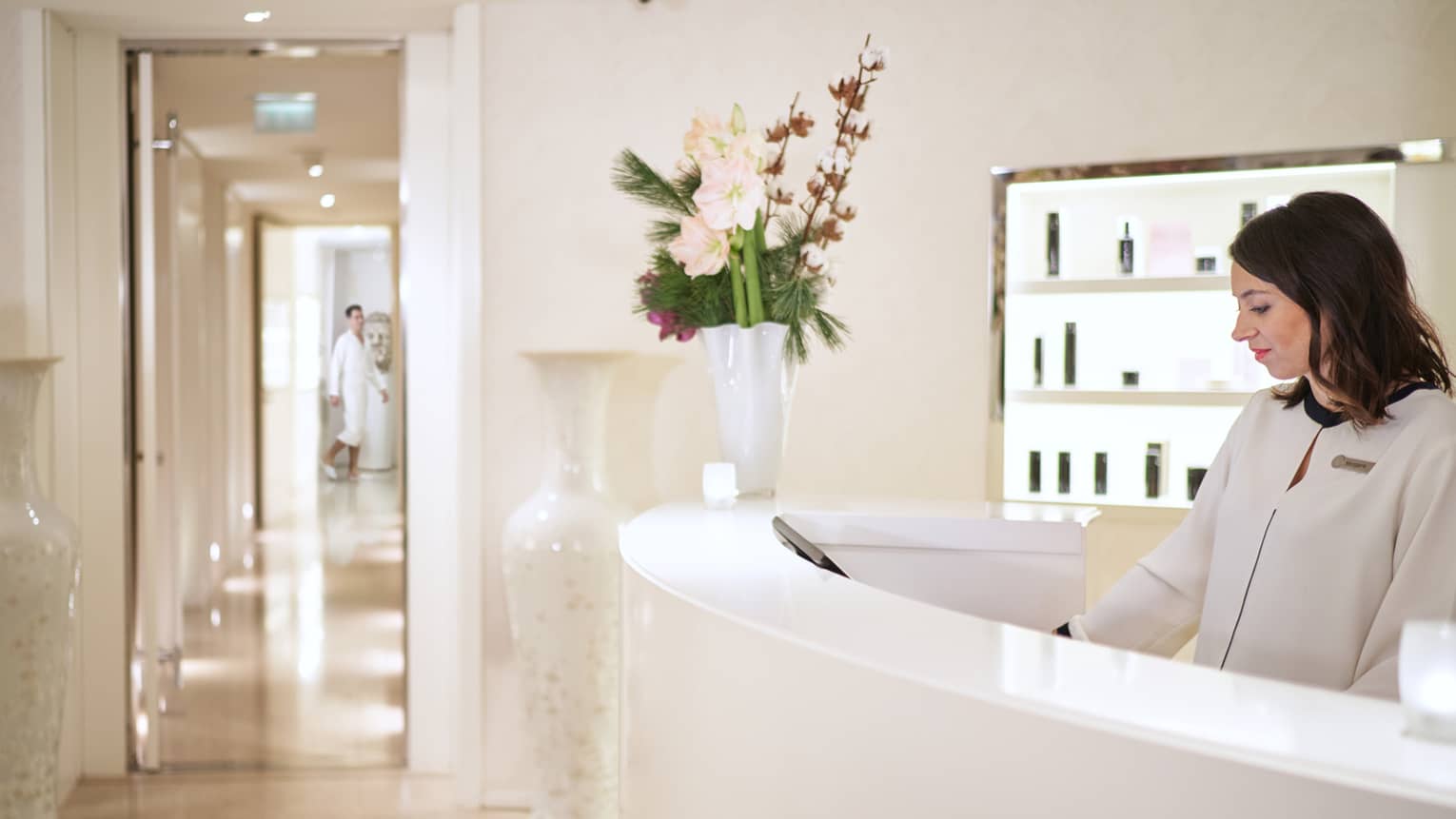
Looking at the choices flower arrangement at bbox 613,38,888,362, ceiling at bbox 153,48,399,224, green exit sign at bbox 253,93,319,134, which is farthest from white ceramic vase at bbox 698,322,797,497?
green exit sign at bbox 253,93,319,134

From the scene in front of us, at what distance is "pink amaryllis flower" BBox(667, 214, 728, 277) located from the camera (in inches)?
91.7

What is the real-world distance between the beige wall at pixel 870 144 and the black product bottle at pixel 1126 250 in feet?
0.72

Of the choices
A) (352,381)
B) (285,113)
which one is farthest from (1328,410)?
(285,113)

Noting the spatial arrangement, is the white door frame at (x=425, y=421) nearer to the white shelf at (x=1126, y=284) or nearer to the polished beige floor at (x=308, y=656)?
the polished beige floor at (x=308, y=656)

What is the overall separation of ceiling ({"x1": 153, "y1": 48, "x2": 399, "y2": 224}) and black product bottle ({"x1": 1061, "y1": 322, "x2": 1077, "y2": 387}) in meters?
2.39

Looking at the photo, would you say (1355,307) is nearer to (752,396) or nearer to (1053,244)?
(752,396)

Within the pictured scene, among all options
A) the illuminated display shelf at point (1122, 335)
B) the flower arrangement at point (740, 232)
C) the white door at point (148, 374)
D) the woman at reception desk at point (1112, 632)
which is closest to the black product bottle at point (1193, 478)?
the illuminated display shelf at point (1122, 335)

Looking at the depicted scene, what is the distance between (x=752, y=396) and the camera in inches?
98.4

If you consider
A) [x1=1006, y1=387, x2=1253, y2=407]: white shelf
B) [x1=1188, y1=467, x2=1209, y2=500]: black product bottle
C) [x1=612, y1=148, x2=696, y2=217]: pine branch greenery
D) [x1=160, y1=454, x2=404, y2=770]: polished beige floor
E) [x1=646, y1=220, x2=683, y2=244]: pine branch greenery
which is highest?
[x1=612, y1=148, x2=696, y2=217]: pine branch greenery

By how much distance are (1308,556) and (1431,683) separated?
966 millimetres

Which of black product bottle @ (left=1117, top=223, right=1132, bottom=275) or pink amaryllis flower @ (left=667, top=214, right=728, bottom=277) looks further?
black product bottle @ (left=1117, top=223, right=1132, bottom=275)

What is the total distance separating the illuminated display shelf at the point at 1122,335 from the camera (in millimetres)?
3350

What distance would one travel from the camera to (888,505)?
242 cm

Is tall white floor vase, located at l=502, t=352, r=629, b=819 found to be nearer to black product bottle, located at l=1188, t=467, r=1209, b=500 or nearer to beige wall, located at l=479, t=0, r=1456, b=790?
beige wall, located at l=479, t=0, r=1456, b=790
